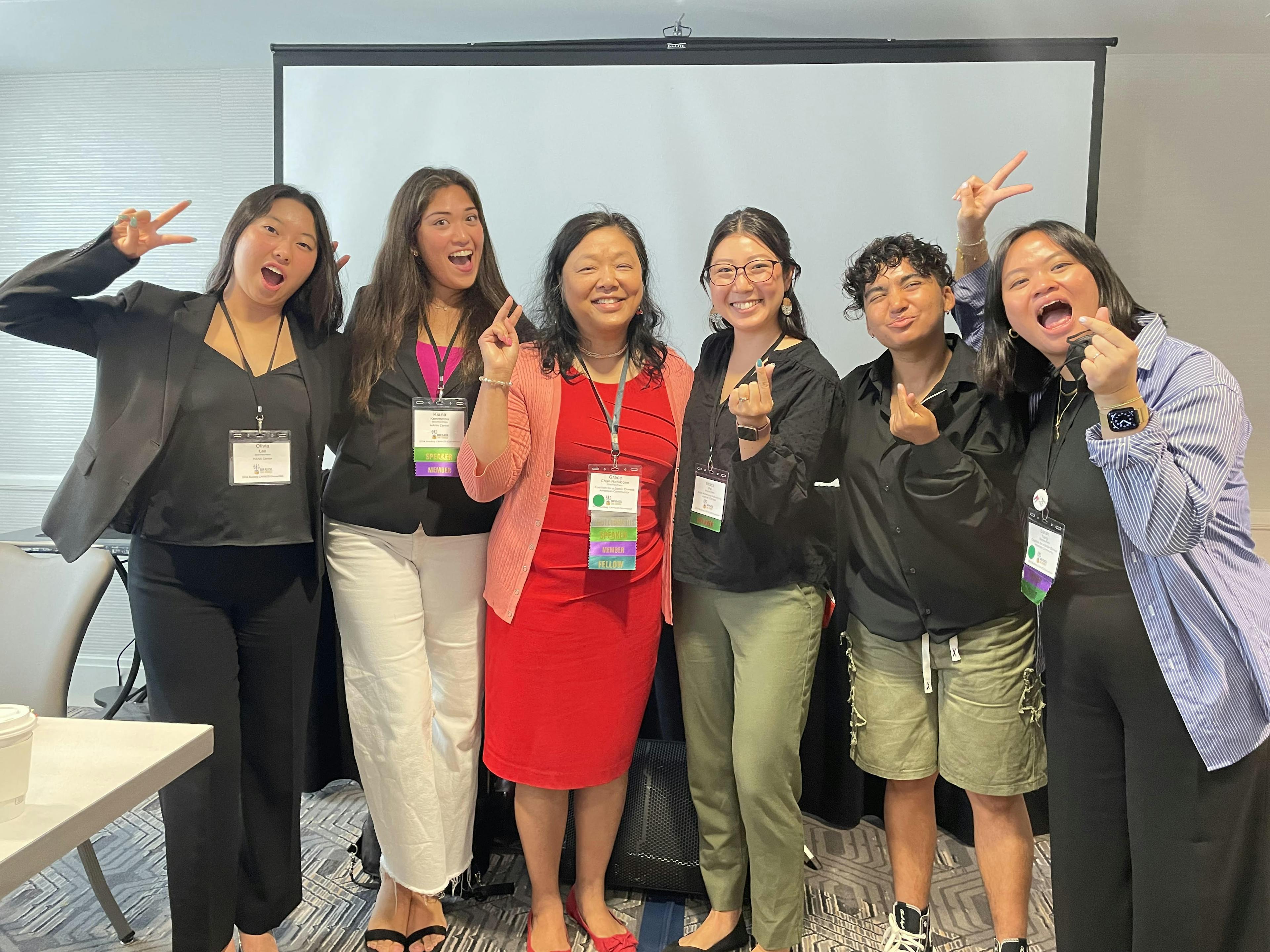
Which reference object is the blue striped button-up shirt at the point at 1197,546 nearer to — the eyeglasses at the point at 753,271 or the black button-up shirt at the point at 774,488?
the black button-up shirt at the point at 774,488

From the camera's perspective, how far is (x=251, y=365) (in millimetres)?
1630

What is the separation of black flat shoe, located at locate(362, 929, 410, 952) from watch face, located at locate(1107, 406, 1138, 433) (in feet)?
6.36

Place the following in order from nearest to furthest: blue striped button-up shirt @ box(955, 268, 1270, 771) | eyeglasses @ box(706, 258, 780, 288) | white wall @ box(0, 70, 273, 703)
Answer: blue striped button-up shirt @ box(955, 268, 1270, 771)
eyeglasses @ box(706, 258, 780, 288)
white wall @ box(0, 70, 273, 703)

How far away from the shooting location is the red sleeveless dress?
1715 mm

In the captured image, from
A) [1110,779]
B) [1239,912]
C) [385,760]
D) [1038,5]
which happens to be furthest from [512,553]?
[1038,5]

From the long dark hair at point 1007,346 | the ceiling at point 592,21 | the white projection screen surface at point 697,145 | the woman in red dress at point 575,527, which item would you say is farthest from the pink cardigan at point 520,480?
the ceiling at point 592,21

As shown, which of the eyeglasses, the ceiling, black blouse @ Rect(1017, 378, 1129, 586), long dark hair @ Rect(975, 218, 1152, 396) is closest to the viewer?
black blouse @ Rect(1017, 378, 1129, 586)

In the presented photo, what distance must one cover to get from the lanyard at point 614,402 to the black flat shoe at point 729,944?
3.90 ft

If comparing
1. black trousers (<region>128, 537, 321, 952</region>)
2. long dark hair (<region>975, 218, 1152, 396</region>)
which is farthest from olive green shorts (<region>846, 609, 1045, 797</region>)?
black trousers (<region>128, 537, 321, 952</region>)

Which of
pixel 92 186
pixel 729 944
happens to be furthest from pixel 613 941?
pixel 92 186

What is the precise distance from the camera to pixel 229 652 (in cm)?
161

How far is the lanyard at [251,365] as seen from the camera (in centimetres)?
159

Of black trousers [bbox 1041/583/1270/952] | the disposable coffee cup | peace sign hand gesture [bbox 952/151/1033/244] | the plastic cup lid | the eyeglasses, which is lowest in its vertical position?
black trousers [bbox 1041/583/1270/952]

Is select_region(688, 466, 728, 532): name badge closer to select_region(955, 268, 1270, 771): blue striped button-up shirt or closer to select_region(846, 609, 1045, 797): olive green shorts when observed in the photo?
select_region(846, 609, 1045, 797): olive green shorts
